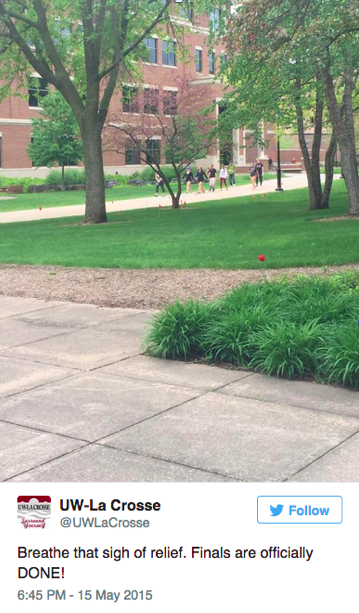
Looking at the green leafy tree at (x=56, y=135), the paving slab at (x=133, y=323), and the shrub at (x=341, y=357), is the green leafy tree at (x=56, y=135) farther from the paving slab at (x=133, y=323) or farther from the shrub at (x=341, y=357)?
the shrub at (x=341, y=357)

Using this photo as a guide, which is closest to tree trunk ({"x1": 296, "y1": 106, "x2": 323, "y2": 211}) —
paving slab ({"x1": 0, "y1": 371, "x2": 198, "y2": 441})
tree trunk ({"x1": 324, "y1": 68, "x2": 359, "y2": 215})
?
tree trunk ({"x1": 324, "y1": 68, "x2": 359, "y2": 215})

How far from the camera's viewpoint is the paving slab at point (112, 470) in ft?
15.2

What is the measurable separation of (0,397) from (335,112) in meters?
17.7

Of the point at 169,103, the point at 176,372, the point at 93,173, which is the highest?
the point at 169,103

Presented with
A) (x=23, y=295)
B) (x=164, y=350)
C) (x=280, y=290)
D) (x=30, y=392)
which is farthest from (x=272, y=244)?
(x=30, y=392)

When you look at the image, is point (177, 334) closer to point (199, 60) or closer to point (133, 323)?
point (133, 323)

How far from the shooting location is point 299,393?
636 centimetres

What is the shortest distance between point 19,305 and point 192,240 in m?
8.32

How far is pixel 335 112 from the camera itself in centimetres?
2186

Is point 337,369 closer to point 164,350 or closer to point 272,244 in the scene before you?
point 164,350

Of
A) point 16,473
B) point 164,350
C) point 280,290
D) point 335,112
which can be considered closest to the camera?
point 16,473
